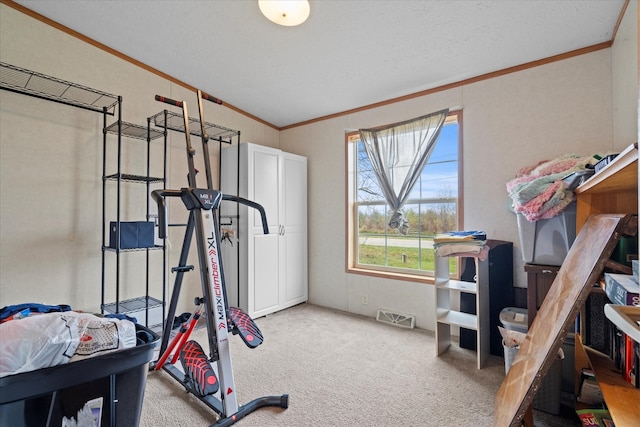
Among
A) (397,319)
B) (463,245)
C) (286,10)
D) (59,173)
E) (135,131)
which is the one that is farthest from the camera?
(397,319)

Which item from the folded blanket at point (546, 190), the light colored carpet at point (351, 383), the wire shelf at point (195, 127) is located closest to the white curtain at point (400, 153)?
the folded blanket at point (546, 190)

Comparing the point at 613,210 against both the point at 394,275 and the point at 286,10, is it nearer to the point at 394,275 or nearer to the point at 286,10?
the point at 394,275

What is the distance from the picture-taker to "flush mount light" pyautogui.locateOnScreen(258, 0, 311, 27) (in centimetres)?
189

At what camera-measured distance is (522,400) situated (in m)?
1.26

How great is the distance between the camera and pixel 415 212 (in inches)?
125

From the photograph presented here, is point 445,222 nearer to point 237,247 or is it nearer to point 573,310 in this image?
point 573,310

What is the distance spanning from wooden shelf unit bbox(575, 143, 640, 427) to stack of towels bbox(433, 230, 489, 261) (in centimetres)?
59

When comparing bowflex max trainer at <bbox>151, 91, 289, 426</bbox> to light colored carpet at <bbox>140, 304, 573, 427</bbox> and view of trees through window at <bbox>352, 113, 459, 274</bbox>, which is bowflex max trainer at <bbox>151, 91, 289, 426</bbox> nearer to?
light colored carpet at <bbox>140, 304, 573, 427</bbox>

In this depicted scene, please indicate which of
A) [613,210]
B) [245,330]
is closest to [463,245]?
[613,210]

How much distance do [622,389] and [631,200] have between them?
3.13 ft

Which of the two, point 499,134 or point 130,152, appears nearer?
point 499,134

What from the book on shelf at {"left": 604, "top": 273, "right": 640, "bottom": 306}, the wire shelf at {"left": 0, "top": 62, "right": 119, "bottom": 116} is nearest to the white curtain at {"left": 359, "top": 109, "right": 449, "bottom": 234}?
the book on shelf at {"left": 604, "top": 273, "right": 640, "bottom": 306}

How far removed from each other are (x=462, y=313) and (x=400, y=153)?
1.64 metres

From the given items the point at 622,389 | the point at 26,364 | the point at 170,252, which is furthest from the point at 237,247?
the point at 622,389
